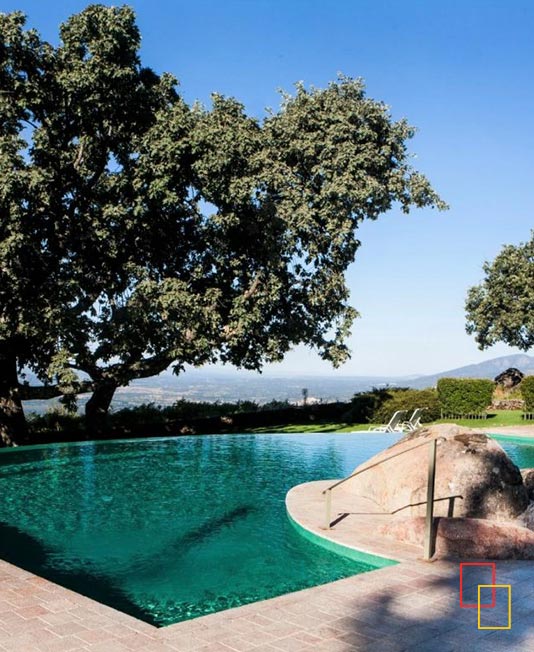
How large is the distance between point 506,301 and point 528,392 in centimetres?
1404

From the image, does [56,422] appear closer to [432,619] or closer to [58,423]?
[58,423]

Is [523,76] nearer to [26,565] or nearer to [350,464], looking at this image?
[350,464]

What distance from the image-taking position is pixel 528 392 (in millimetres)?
28078

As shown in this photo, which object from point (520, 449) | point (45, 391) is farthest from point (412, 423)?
point (45, 391)

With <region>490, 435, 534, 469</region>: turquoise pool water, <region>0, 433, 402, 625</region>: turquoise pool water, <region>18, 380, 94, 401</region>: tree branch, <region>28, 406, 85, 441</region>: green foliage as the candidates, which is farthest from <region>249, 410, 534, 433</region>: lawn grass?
<region>18, 380, 94, 401</region>: tree branch

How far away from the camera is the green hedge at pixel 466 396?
2823 centimetres

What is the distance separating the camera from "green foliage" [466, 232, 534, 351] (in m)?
39.8

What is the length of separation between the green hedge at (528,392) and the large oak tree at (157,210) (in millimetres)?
9398

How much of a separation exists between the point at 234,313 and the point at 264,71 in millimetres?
8813

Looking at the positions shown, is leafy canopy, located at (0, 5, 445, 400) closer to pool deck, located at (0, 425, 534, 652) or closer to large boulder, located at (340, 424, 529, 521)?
large boulder, located at (340, 424, 529, 521)

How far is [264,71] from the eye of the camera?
866 inches

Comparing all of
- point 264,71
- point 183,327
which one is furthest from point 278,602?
point 264,71

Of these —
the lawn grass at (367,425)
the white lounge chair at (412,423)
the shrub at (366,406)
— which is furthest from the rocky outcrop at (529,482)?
the shrub at (366,406)

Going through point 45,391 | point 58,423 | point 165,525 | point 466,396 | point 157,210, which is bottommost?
point 165,525
